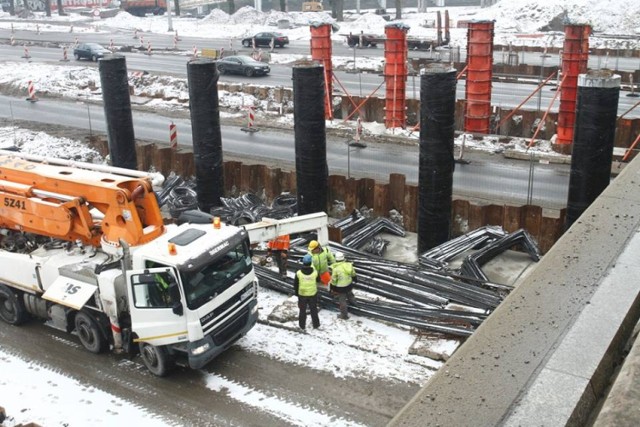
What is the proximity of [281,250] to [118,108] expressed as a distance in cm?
955

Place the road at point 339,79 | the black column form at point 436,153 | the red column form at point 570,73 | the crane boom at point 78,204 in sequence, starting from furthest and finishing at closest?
the road at point 339,79 < the red column form at point 570,73 < the black column form at point 436,153 < the crane boom at point 78,204

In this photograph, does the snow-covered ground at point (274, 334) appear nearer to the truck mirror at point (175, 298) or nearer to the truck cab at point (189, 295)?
the truck cab at point (189, 295)

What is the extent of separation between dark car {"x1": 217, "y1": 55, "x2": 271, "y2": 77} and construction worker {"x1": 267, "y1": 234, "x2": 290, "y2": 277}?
2488cm

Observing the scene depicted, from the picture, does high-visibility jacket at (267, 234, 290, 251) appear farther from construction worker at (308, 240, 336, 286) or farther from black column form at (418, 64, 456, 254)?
black column form at (418, 64, 456, 254)

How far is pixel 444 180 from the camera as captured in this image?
1611 centimetres

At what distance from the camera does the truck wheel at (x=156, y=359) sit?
37.4ft

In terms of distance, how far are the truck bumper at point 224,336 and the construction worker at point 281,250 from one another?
2.62 metres

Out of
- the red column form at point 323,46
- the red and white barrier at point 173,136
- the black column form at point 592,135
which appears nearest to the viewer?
the black column form at point 592,135

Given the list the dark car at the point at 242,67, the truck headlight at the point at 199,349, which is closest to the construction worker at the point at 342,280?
the truck headlight at the point at 199,349

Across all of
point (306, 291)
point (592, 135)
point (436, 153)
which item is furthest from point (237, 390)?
point (592, 135)

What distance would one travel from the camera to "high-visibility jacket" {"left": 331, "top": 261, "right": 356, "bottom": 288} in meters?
12.8

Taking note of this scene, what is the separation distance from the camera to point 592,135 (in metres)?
15.1

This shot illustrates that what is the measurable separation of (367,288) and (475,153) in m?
11.2

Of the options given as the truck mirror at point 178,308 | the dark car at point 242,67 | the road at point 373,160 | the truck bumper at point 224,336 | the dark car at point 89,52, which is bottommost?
the truck bumper at point 224,336
